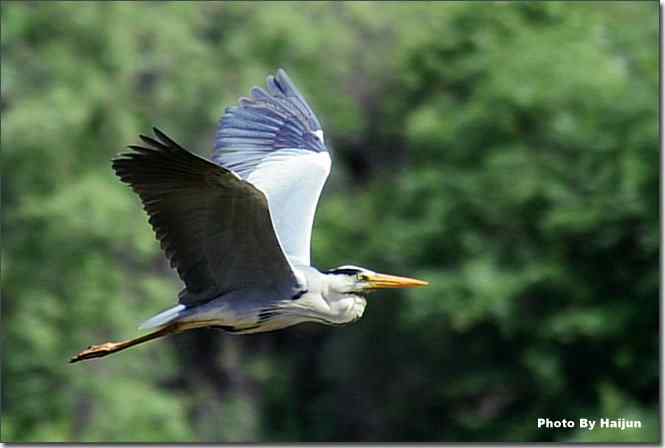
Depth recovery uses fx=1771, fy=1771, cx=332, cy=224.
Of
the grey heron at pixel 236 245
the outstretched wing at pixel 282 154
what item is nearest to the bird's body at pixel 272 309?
the grey heron at pixel 236 245

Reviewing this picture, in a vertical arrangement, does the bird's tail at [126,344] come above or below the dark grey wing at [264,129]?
below

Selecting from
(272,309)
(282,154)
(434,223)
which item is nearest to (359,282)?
(272,309)

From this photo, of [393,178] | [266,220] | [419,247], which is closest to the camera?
[266,220]

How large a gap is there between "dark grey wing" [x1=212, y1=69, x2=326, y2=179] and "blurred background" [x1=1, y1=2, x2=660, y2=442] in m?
7.56

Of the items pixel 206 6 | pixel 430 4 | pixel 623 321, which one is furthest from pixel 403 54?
pixel 623 321

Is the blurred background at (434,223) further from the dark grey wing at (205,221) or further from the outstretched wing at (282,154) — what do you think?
the dark grey wing at (205,221)

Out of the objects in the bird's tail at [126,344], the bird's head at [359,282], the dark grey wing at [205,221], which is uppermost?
the dark grey wing at [205,221]

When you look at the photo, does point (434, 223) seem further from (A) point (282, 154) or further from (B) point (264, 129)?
(A) point (282, 154)

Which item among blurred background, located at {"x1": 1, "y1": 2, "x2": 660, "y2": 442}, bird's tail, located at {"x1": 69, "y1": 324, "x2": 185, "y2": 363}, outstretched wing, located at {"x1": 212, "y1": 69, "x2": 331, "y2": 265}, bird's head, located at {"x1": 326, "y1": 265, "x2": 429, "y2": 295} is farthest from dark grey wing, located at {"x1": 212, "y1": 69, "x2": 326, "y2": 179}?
blurred background, located at {"x1": 1, "y1": 2, "x2": 660, "y2": 442}

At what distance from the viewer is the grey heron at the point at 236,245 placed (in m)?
4.77

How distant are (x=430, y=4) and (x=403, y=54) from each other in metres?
0.67

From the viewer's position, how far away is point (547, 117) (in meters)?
14.8

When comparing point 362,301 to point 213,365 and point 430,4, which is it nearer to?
point 430,4

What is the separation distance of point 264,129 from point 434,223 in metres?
9.03
